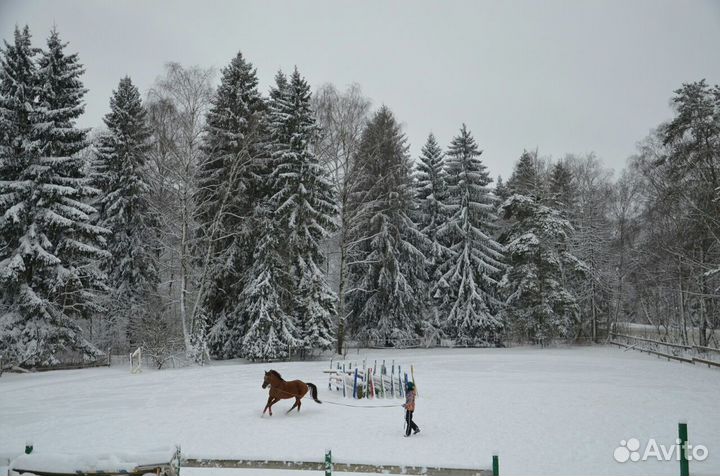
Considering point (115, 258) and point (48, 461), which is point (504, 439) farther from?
point (115, 258)

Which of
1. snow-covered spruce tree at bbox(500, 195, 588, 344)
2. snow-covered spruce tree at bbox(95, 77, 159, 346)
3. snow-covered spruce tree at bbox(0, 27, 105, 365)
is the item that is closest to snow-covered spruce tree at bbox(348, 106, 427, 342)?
snow-covered spruce tree at bbox(500, 195, 588, 344)

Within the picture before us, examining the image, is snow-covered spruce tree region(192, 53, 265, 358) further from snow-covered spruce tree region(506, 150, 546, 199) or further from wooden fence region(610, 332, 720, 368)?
wooden fence region(610, 332, 720, 368)

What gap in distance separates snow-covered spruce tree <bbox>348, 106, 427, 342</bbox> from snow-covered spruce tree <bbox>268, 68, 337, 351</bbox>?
4.24 metres

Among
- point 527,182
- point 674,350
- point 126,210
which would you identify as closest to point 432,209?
point 527,182

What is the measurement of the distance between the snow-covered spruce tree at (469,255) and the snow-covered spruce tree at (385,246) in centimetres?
250

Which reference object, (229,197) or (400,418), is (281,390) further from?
(229,197)

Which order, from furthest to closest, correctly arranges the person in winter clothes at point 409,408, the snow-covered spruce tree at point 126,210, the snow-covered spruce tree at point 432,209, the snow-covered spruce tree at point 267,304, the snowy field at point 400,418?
the snow-covered spruce tree at point 432,209 → the snow-covered spruce tree at point 126,210 → the snow-covered spruce tree at point 267,304 → the person in winter clothes at point 409,408 → the snowy field at point 400,418

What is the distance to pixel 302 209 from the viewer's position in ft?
100

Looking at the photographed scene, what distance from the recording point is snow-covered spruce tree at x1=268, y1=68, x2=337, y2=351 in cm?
2956

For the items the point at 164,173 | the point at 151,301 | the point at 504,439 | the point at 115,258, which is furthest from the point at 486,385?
the point at 115,258

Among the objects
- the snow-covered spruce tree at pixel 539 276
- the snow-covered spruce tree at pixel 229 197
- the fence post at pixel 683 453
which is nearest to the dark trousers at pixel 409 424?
the fence post at pixel 683 453

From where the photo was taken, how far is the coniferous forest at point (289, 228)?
2594 cm

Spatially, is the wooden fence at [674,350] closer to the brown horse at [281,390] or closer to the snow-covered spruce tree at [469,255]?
the snow-covered spruce tree at [469,255]

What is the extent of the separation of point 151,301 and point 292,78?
1673cm
